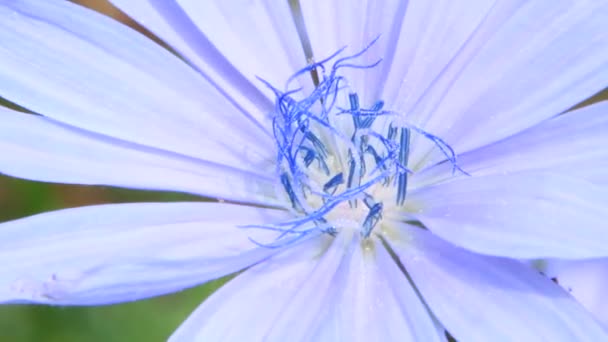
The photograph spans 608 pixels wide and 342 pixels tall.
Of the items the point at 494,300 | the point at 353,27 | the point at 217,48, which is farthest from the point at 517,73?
the point at 217,48

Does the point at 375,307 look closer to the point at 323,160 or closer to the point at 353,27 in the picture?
the point at 323,160

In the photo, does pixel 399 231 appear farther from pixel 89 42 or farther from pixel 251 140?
pixel 89 42

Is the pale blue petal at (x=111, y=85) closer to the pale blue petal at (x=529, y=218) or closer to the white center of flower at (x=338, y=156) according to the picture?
the white center of flower at (x=338, y=156)

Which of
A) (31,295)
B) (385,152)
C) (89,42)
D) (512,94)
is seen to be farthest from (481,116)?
(31,295)

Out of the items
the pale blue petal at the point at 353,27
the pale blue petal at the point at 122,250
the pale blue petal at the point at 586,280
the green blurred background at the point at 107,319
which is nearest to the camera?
the pale blue petal at the point at 122,250

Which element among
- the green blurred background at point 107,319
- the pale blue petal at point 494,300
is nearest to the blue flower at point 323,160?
the pale blue petal at point 494,300

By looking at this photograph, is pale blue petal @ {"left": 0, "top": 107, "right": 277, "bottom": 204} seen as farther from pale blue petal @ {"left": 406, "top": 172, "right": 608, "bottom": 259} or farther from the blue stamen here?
pale blue petal @ {"left": 406, "top": 172, "right": 608, "bottom": 259}
